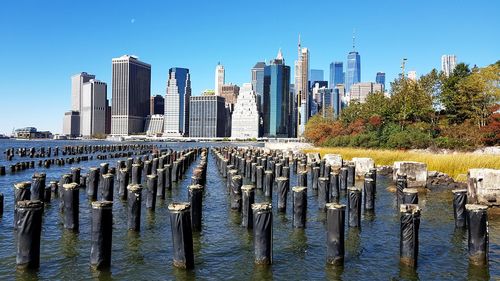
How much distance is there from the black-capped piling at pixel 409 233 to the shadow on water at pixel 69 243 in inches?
367

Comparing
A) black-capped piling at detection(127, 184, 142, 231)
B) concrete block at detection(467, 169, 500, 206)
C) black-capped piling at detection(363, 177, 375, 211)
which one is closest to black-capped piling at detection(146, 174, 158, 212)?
black-capped piling at detection(127, 184, 142, 231)

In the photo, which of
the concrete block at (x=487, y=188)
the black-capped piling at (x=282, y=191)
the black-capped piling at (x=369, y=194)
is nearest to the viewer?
the black-capped piling at (x=282, y=191)

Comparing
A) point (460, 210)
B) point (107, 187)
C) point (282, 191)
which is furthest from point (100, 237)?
point (460, 210)

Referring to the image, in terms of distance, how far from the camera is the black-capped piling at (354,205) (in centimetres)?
1543

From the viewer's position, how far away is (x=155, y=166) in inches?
1337

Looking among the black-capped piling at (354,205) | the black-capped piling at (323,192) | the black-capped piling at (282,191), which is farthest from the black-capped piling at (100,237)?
the black-capped piling at (323,192)

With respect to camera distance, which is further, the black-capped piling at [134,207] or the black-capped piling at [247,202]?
the black-capped piling at [247,202]

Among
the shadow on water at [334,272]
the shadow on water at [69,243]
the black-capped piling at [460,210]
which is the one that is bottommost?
the shadow on water at [334,272]

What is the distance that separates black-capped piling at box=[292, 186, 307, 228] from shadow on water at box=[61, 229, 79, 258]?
7503 mm

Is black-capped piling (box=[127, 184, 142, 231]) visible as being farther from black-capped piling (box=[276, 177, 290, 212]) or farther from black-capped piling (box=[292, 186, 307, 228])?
black-capped piling (box=[276, 177, 290, 212])

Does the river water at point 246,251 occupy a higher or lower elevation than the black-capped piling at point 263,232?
lower

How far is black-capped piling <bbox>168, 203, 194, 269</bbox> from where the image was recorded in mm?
10602

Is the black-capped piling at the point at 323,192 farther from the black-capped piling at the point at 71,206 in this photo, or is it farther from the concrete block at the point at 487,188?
the black-capped piling at the point at 71,206

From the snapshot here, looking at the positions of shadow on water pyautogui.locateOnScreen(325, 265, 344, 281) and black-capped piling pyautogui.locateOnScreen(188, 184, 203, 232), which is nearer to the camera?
shadow on water pyautogui.locateOnScreen(325, 265, 344, 281)
